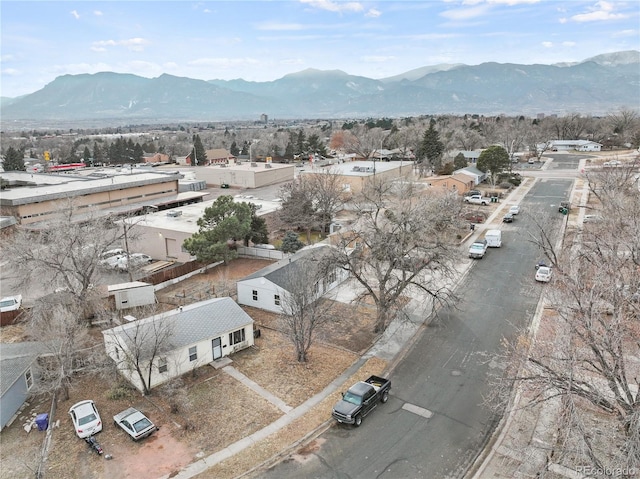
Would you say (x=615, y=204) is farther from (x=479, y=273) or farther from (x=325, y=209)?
(x=325, y=209)

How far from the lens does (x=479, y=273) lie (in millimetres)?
34906

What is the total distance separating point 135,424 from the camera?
17656 millimetres

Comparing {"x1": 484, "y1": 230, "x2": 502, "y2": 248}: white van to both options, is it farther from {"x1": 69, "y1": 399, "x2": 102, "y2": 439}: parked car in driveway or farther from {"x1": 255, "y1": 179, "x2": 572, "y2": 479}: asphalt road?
{"x1": 69, "y1": 399, "x2": 102, "y2": 439}: parked car in driveway

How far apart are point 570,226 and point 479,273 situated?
17899 mm

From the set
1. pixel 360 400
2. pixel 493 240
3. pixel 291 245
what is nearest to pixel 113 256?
pixel 291 245

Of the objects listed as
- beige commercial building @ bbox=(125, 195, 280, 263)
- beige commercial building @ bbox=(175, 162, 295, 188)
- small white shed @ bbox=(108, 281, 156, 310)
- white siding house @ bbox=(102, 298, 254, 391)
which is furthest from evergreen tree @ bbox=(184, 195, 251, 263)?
beige commercial building @ bbox=(175, 162, 295, 188)

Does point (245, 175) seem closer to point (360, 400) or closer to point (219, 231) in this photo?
point (219, 231)

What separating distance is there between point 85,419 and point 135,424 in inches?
89.5

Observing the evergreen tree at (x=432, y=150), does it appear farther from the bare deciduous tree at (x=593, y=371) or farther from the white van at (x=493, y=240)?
the bare deciduous tree at (x=593, y=371)

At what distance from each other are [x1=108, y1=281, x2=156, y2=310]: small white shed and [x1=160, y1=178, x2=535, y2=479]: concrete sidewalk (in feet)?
36.2

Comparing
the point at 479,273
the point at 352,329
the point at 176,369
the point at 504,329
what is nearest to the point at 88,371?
the point at 176,369

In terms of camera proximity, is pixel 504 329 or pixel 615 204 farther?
pixel 615 204

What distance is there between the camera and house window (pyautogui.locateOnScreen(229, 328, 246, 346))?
78.7ft

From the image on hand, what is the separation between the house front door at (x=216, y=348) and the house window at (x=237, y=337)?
68cm
